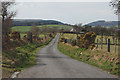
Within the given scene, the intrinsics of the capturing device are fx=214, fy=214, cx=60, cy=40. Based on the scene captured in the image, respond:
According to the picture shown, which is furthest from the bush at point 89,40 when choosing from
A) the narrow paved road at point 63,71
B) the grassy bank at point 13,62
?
the narrow paved road at point 63,71

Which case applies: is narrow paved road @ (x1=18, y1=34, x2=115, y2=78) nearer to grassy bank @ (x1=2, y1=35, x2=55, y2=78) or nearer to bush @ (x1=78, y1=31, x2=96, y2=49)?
grassy bank @ (x1=2, y1=35, x2=55, y2=78)

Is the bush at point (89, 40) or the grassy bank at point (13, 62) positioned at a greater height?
the bush at point (89, 40)

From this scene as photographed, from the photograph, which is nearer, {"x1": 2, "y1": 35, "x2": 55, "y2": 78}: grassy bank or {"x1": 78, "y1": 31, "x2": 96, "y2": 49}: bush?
{"x1": 2, "y1": 35, "x2": 55, "y2": 78}: grassy bank

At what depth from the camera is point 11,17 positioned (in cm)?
3148

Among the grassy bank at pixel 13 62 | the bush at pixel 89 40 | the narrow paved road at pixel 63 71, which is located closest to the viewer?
the narrow paved road at pixel 63 71

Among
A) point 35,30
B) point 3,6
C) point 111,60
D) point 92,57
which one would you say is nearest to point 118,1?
point 111,60

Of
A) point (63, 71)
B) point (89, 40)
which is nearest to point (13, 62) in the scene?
point (63, 71)

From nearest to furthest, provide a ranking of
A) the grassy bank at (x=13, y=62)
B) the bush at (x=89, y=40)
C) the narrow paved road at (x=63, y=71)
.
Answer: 1. the narrow paved road at (x=63, y=71)
2. the grassy bank at (x=13, y=62)
3. the bush at (x=89, y=40)

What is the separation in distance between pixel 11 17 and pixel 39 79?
22.1 meters

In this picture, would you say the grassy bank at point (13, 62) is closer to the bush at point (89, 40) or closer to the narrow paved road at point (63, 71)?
the narrow paved road at point (63, 71)

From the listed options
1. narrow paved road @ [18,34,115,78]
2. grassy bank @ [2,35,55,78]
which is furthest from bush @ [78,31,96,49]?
narrow paved road @ [18,34,115,78]

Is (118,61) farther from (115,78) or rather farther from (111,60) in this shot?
(115,78)

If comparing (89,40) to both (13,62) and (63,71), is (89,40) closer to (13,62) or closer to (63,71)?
(13,62)

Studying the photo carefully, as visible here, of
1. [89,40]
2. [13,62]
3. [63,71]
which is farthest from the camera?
[89,40]
